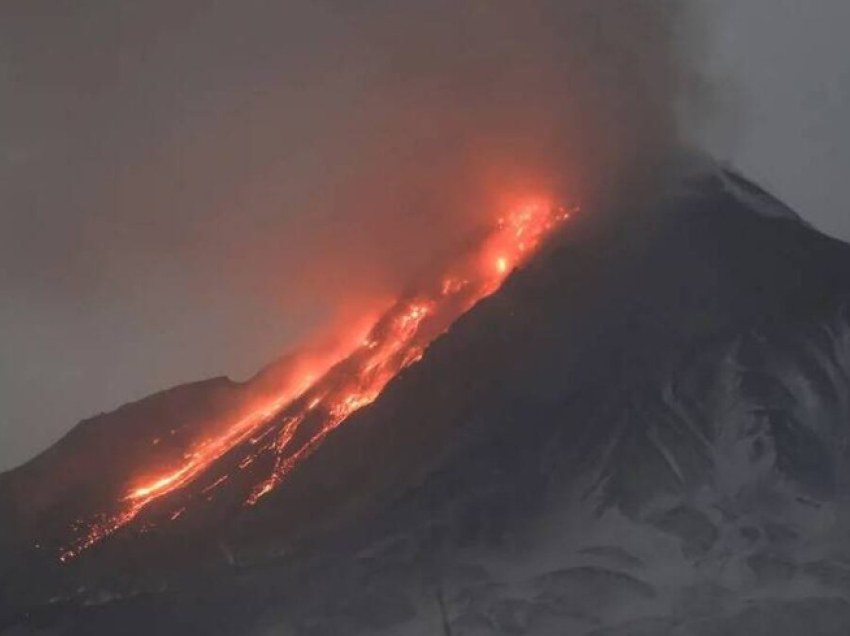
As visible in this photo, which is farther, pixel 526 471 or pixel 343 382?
pixel 343 382

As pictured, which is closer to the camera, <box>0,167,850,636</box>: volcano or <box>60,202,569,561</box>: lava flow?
<box>0,167,850,636</box>: volcano

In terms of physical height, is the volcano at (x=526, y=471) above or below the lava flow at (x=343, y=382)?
below

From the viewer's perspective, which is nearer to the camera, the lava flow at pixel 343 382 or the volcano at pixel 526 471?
the volcano at pixel 526 471

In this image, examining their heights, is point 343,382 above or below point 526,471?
above

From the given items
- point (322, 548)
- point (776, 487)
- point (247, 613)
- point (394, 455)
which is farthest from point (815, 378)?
point (247, 613)
